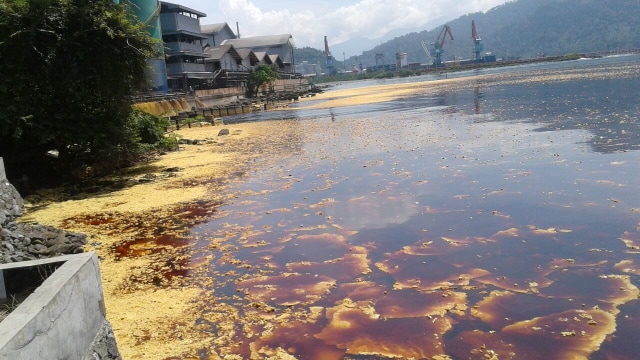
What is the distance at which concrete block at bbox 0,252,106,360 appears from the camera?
12.6ft

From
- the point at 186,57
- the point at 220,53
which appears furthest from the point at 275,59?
the point at 186,57

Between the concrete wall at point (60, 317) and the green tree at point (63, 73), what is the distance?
11.1m

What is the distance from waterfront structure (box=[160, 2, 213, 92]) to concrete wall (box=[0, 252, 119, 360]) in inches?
2150

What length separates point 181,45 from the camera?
192ft

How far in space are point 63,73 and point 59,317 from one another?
42.9 feet

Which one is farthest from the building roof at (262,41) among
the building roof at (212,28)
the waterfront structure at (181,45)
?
the waterfront structure at (181,45)

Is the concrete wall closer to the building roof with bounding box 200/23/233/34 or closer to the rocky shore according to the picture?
the rocky shore

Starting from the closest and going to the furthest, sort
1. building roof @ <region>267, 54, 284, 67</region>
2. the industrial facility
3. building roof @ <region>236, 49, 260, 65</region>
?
the industrial facility < building roof @ <region>236, 49, 260, 65</region> < building roof @ <region>267, 54, 284, 67</region>

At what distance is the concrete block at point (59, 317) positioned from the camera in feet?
12.6

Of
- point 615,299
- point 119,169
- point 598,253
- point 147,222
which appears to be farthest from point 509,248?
point 119,169

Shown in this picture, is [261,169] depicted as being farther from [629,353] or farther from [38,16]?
[629,353]

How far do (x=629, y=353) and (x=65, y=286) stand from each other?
575 cm

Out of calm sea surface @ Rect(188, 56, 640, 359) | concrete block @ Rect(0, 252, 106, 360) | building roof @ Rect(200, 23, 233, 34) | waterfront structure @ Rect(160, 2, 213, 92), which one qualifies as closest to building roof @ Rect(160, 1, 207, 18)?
waterfront structure @ Rect(160, 2, 213, 92)

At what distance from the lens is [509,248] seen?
28.1 feet
